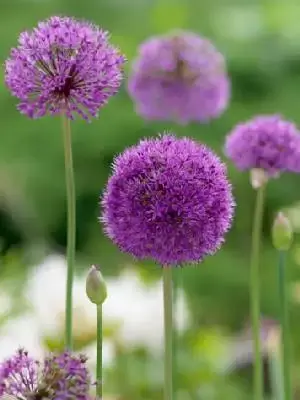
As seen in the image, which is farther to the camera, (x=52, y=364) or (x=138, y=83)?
(x=138, y=83)

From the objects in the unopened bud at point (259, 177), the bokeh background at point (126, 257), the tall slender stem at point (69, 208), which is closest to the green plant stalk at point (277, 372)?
the bokeh background at point (126, 257)

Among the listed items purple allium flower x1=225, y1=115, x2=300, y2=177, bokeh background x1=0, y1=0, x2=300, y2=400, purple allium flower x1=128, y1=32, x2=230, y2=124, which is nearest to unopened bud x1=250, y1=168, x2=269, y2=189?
purple allium flower x1=225, y1=115, x2=300, y2=177

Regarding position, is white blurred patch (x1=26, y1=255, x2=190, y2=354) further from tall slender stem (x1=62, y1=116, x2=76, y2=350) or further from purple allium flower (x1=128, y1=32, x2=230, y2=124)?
tall slender stem (x1=62, y1=116, x2=76, y2=350)

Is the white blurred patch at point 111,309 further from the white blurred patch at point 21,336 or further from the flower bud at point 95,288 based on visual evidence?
the flower bud at point 95,288

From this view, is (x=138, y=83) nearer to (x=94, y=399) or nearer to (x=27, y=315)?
(x=27, y=315)

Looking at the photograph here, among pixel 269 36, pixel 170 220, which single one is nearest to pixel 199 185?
pixel 170 220
